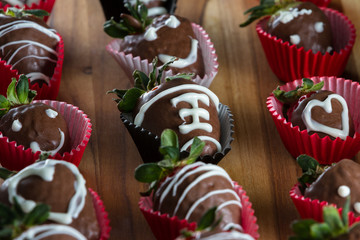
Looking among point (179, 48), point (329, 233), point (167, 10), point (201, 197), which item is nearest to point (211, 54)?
point (179, 48)

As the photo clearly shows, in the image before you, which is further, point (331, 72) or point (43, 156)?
point (331, 72)

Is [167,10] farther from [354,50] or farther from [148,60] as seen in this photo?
[354,50]

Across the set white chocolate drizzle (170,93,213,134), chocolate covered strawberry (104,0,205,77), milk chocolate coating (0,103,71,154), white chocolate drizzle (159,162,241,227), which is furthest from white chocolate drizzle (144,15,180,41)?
white chocolate drizzle (159,162,241,227)

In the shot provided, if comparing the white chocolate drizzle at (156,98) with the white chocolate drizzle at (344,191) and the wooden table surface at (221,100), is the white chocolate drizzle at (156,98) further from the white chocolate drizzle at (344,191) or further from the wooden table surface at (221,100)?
the white chocolate drizzle at (344,191)

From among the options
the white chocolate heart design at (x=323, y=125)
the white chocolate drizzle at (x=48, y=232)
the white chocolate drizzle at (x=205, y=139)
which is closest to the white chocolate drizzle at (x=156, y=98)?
the white chocolate drizzle at (x=205, y=139)

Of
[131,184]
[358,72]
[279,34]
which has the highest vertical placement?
[279,34]

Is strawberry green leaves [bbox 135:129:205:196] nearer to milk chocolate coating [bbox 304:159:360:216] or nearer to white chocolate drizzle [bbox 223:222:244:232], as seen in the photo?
white chocolate drizzle [bbox 223:222:244:232]

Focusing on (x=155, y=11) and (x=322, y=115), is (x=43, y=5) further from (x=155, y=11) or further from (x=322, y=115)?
(x=322, y=115)
